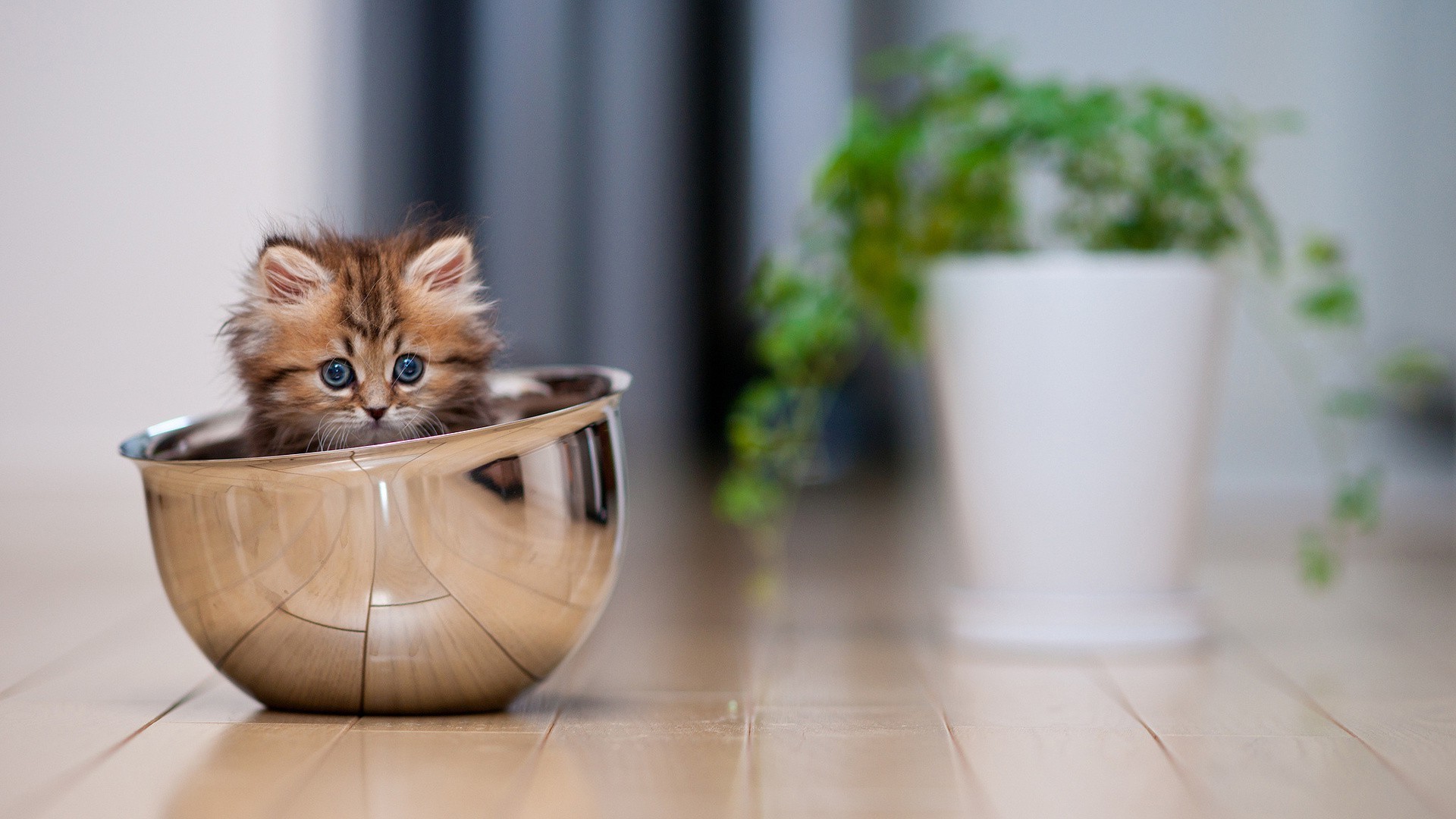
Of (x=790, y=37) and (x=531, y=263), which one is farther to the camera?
(x=790, y=37)

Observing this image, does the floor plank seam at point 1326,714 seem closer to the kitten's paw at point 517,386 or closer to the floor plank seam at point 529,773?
the floor plank seam at point 529,773

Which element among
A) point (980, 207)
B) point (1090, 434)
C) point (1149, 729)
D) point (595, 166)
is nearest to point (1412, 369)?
point (1090, 434)

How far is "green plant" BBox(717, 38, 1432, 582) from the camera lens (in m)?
1.57

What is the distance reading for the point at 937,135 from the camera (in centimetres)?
167

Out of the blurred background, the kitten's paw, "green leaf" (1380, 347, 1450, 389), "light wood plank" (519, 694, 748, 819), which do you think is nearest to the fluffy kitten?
the kitten's paw

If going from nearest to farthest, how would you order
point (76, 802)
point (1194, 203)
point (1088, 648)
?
point (76, 802), point (1088, 648), point (1194, 203)

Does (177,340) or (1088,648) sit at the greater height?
(177,340)

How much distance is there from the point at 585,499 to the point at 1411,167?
12.5 ft

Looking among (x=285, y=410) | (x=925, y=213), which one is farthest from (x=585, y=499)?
(x=925, y=213)

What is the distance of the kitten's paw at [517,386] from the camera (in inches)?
48.3

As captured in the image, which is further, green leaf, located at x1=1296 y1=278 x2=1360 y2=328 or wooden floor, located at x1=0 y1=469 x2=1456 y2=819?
green leaf, located at x1=1296 y1=278 x2=1360 y2=328

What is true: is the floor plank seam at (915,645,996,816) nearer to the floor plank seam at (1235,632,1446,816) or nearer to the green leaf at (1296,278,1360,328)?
the floor plank seam at (1235,632,1446,816)

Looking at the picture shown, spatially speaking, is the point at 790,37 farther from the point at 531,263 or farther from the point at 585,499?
the point at 585,499

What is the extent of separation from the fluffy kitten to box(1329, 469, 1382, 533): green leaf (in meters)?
A: 1.13
